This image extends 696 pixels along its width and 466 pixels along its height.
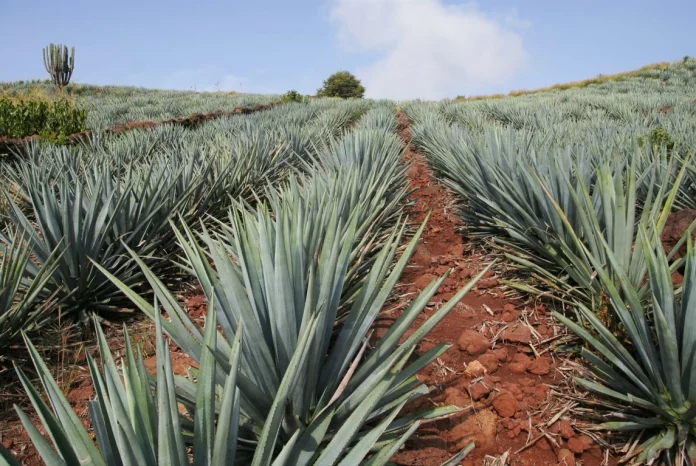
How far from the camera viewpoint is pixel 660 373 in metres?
1.38

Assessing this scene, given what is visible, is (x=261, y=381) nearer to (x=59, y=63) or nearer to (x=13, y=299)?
(x=13, y=299)

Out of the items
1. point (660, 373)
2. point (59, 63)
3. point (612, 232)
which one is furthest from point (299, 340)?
point (59, 63)

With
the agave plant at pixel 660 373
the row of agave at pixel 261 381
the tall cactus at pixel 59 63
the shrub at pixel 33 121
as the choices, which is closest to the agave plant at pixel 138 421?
the row of agave at pixel 261 381

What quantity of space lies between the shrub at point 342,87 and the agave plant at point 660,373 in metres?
46.7

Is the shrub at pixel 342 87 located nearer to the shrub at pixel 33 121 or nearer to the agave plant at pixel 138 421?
the shrub at pixel 33 121

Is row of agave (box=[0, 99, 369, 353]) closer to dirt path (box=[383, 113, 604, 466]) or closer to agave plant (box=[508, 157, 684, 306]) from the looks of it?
dirt path (box=[383, 113, 604, 466])

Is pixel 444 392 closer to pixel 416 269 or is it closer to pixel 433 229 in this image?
pixel 416 269

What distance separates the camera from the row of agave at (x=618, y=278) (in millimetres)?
1279

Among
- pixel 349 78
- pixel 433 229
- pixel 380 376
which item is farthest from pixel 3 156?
pixel 349 78

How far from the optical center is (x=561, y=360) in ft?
5.95

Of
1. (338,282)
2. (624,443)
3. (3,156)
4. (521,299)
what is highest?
(3,156)

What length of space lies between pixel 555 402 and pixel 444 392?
390mm

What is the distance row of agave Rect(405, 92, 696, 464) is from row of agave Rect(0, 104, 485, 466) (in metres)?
0.61

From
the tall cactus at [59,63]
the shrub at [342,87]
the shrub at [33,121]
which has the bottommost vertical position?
the shrub at [33,121]
